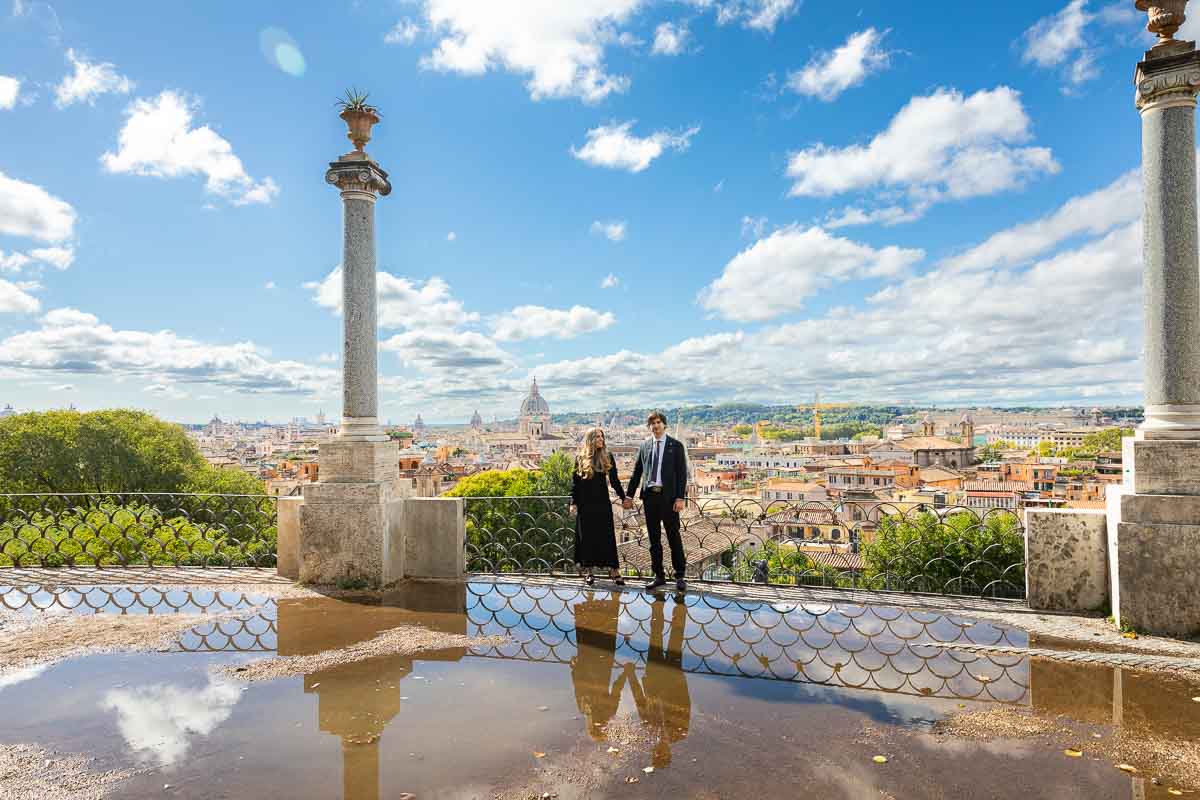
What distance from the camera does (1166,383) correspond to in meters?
5.20

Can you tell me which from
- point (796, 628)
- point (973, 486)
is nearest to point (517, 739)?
point (796, 628)

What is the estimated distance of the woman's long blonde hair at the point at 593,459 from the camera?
20.8 feet

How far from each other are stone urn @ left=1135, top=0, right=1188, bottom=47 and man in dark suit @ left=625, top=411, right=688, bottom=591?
4.93 metres

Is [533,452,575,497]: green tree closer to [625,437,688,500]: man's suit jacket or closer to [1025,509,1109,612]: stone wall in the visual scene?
[625,437,688,500]: man's suit jacket

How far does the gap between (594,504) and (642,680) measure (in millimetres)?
2435

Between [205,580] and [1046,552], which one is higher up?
[1046,552]

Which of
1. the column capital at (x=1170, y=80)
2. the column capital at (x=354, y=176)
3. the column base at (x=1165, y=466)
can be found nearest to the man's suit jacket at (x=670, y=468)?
the column base at (x=1165, y=466)

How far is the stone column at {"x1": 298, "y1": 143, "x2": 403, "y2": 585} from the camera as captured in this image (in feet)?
21.4

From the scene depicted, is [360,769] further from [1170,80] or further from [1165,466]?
[1170,80]

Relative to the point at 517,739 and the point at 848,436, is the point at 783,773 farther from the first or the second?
the point at 848,436

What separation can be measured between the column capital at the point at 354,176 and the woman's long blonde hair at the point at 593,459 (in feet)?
11.0

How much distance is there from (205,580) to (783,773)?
6078mm

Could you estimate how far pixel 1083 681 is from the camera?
13.1 ft

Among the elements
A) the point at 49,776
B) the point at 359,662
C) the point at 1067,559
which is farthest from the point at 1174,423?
the point at 49,776
